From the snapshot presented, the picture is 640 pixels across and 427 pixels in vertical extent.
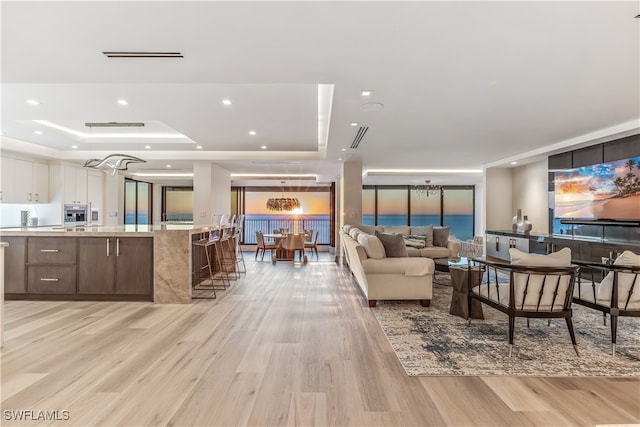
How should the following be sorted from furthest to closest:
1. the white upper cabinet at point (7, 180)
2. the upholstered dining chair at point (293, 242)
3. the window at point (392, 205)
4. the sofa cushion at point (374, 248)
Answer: the window at point (392, 205) < the upholstered dining chair at point (293, 242) < the white upper cabinet at point (7, 180) < the sofa cushion at point (374, 248)

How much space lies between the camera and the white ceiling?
2066 mm

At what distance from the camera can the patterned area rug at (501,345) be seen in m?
2.59

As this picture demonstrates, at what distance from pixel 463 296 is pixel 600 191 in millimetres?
3613

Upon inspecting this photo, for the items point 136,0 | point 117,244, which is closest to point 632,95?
point 136,0

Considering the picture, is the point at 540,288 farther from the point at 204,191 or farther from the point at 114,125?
the point at 204,191

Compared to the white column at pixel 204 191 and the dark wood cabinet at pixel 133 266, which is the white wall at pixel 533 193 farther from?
the dark wood cabinet at pixel 133 266

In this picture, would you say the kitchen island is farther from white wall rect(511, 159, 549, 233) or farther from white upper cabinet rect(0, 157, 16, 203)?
white wall rect(511, 159, 549, 233)

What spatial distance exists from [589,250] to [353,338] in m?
4.52

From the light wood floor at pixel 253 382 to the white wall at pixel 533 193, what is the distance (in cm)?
606

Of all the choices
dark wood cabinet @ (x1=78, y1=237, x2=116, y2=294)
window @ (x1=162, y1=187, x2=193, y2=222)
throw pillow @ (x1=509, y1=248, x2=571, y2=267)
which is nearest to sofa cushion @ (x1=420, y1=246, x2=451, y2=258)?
throw pillow @ (x1=509, y1=248, x2=571, y2=267)

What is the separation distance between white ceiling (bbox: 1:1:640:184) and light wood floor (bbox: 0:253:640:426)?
2464mm

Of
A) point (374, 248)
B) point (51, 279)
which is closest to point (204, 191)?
point (51, 279)

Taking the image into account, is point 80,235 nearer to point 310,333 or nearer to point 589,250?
point 310,333

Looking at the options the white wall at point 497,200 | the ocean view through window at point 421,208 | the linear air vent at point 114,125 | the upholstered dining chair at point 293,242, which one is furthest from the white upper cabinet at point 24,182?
the white wall at point 497,200
